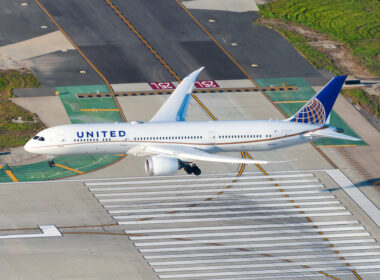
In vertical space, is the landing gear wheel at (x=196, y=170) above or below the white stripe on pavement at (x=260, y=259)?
above

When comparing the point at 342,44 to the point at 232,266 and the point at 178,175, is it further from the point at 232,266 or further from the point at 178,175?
the point at 232,266

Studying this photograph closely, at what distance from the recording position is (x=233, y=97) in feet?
403

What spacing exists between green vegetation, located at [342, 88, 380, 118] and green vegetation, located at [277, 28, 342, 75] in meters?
6.41

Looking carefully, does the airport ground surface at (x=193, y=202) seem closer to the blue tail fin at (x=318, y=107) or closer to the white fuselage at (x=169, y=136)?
the white fuselage at (x=169, y=136)

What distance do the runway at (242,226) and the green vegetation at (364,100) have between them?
2193 cm

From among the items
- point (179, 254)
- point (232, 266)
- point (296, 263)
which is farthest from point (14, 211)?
point (296, 263)

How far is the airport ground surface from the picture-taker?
84556 millimetres

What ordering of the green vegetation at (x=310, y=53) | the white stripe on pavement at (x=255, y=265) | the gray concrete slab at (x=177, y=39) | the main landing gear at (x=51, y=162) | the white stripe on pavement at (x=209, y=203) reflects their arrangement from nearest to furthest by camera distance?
the white stripe on pavement at (x=255, y=265) < the white stripe on pavement at (x=209, y=203) < the main landing gear at (x=51, y=162) < the gray concrete slab at (x=177, y=39) < the green vegetation at (x=310, y=53)

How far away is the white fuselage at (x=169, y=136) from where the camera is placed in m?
92.2

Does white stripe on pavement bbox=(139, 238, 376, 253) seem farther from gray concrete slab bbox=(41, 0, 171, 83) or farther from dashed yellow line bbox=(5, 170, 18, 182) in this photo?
gray concrete slab bbox=(41, 0, 171, 83)

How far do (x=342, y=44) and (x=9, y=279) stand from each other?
8210 cm

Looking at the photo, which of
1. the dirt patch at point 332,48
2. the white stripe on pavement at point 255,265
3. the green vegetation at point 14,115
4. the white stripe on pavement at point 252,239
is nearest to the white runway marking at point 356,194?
the white stripe on pavement at point 252,239

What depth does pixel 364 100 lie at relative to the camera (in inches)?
4887

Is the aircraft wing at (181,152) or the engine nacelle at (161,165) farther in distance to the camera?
the aircraft wing at (181,152)
